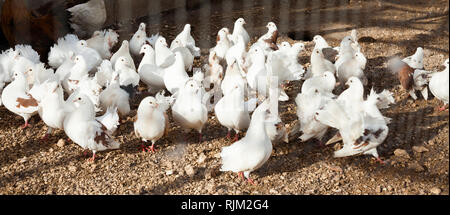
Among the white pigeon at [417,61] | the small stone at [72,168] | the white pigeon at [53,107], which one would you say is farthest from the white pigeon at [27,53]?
the white pigeon at [417,61]

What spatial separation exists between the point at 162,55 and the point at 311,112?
2186 millimetres

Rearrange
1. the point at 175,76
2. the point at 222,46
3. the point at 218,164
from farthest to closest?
1. the point at 222,46
2. the point at 175,76
3. the point at 218,164

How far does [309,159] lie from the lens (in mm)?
4730

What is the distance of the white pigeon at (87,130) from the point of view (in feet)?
15.1

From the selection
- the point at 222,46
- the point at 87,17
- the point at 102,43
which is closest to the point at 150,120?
the point at 222,46

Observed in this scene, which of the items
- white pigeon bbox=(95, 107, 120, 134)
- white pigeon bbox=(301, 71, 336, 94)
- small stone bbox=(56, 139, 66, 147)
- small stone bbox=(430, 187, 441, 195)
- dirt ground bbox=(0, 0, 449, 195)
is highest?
white pigeon bbox=(301, 71, 336, 94)

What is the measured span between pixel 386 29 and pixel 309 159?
12.4ft

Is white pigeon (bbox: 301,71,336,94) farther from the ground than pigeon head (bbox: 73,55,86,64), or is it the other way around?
pigeon head (bbox: 73,55,86,64)

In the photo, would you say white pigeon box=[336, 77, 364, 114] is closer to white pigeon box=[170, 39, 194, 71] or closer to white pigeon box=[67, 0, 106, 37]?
white pigeon box=[170, 39, 194, 71]

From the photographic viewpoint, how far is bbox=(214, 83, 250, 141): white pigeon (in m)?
4.82

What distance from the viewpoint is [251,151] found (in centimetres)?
→ 418

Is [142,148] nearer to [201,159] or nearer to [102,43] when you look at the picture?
[201,159]

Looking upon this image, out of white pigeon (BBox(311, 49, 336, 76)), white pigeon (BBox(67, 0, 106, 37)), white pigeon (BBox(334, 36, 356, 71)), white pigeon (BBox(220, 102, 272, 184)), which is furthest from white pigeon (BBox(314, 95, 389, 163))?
white pigeon (BBox(67, 0, 106, 37))

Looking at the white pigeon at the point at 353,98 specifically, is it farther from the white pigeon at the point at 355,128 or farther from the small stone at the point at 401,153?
the small stone at the point at 401,153
